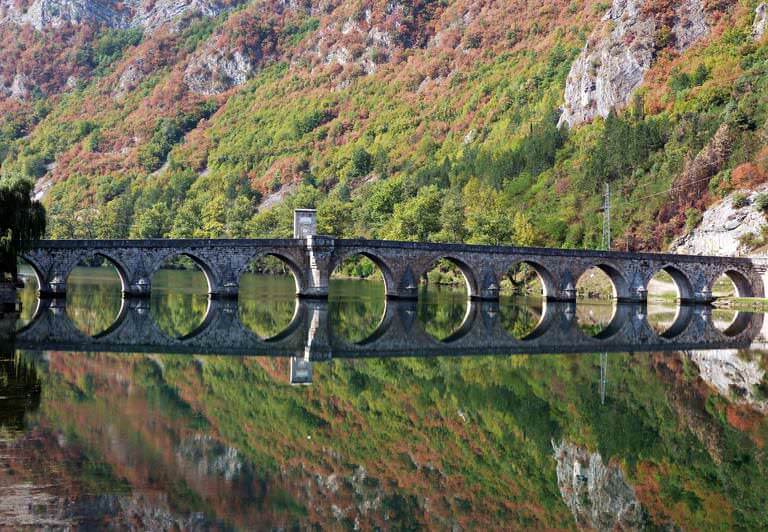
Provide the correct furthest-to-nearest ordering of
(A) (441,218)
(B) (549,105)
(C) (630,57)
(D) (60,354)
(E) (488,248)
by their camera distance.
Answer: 1. (B) (549,105)
2. (C) (630,57)
3. (A) (441,218)
4. (E) (488,248)
5. (D) (60,354)

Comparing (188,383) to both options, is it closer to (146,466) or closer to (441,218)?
(146,466)

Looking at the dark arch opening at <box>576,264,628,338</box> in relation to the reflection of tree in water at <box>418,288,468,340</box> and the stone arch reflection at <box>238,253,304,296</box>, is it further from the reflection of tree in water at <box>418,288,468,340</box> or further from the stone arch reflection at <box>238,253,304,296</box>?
the stone arch reflection at <box>238,253,304,296</box>

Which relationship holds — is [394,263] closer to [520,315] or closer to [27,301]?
[520,315]

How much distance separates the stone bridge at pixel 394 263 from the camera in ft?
198

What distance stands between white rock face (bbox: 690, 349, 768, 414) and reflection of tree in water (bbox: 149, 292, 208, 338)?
20128 mm

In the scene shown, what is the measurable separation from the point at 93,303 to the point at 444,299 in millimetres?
24754

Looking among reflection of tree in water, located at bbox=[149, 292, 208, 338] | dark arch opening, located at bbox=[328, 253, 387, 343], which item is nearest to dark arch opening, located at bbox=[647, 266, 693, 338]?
dark arch opening, located at bbox=[328, 253, 387, 343]

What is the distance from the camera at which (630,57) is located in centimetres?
11731

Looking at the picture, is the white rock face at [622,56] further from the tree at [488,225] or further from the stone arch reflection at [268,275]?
the stone arch reflection at [268,275]

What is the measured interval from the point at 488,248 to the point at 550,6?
116205 mm

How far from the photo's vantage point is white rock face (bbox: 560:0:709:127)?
11644 centimetres

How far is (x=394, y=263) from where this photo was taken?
6544cm

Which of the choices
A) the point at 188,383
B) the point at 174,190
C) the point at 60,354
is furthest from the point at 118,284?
the point at 174,190

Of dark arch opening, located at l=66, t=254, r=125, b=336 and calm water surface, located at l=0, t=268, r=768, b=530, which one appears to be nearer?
calm water surface, located at l=0, t=268, r=768, b=530
